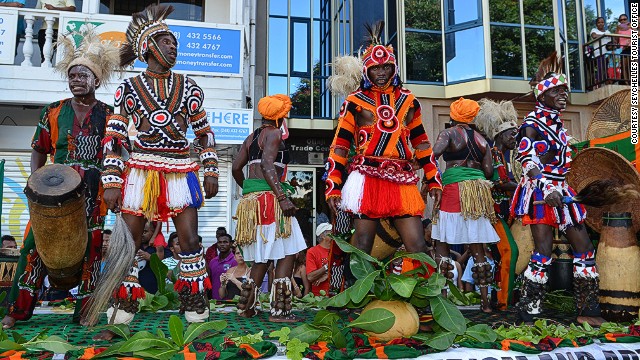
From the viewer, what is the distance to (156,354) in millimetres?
2361

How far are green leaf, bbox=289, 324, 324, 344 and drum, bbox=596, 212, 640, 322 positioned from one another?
2.36 meters

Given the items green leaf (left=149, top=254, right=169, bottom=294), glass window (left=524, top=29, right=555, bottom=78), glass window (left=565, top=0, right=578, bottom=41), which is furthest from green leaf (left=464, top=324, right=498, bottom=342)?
glass window (left=565, top=0, right=578, bottom=41)

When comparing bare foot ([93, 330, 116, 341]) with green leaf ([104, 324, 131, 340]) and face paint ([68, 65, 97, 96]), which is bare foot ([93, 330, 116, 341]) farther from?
face paint ([68, 65, 97, 96])

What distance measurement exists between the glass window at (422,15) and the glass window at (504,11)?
4.25 ft

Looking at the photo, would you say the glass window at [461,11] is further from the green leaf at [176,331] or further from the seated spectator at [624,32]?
the green leaf at [176,331]

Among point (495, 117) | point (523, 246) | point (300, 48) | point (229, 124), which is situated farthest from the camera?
point (300, 48)

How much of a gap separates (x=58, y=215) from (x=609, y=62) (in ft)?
41.9

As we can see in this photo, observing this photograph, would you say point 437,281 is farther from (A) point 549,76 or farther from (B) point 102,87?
(B) point 102,87

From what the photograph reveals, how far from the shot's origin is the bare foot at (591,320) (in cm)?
356

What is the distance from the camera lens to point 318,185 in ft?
49.8

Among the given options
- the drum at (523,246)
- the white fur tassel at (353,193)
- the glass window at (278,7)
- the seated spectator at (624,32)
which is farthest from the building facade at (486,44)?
the white fur tassel at (353,193)

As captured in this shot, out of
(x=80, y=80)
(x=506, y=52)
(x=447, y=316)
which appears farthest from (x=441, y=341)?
(x=506, y=52)

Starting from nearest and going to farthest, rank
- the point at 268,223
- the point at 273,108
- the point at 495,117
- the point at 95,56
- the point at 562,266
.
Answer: the point at 95,56 → the point at 268,223 → the point at 273,108 → the point at 562,266 → the point at 495,117

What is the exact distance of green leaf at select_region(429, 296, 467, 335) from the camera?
2.73m
